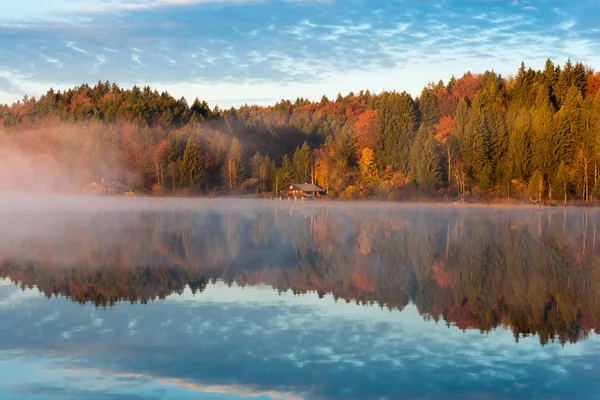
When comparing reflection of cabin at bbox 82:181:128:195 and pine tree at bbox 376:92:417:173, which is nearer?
pine tree at bbox 376:92:417:173

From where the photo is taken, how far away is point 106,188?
131 m

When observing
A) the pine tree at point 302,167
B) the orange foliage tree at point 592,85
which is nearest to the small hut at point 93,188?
the pine tree at point 302,167

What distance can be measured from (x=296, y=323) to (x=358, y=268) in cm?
754

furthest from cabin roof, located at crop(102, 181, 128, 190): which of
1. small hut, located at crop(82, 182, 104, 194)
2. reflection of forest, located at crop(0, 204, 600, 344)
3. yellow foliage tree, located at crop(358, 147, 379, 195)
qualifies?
reflection of forest, located at crop(0, 204, 600, 344)

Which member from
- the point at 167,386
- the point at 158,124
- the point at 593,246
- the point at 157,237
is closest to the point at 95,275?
the point at 167,386

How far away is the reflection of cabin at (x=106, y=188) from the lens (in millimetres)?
130500

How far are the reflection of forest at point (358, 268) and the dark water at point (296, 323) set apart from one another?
0.28 feet

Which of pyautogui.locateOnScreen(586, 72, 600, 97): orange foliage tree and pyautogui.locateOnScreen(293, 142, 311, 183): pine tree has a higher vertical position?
pyautogui.locateOnScreen(586, 72, 600, 97): orange foliage tree

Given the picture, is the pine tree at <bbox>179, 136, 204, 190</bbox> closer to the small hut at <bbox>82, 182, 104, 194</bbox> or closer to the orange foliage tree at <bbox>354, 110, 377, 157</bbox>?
the small hut at <bbox>82, 182, 104, 194</bbox>

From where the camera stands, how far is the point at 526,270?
19.6m

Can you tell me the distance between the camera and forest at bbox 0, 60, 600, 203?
309 feet

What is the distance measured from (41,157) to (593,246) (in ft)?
436

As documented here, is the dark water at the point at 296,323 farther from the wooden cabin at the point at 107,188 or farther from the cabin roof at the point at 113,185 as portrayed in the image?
the cabin roof at the point at 113,185

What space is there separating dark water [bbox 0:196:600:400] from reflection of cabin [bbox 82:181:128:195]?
109614 mm
